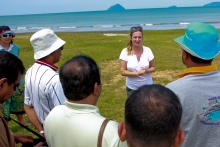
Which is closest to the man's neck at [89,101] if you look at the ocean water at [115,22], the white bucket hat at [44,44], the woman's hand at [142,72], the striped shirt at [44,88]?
the striped shirt at [44,88]

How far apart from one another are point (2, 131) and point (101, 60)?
11.4 m

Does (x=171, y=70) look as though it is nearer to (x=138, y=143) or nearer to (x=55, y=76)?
(x=55, y=76)

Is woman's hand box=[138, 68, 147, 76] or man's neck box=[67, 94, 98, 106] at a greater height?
man's neck box=[67, 94, 98, 106]

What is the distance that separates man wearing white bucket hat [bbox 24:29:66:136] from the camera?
2916 mm

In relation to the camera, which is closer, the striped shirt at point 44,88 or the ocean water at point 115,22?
the striped shirt at point 44,88

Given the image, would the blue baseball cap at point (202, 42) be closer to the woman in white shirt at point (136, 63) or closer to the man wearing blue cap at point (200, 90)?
the man wearing blue cap at point (200, 90)

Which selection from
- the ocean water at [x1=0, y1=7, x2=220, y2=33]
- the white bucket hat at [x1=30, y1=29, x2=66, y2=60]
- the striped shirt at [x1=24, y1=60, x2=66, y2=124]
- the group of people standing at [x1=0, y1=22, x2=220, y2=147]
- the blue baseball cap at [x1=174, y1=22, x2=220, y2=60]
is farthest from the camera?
the ocean water at [x1=0, y1=7, x2=220, y2=33]

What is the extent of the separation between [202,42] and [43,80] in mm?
1600

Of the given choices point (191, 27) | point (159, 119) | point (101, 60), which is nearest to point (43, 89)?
point (191, 27)

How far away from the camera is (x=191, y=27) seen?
2281 mm

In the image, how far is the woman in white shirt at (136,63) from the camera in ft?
15.4

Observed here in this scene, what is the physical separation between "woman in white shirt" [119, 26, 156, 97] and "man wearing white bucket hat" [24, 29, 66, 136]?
1775 millimetres

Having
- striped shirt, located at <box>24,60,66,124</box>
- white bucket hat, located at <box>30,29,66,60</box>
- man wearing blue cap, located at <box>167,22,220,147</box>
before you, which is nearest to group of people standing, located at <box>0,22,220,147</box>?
man wearing blue cap, located at <box>167,22,220,147</box>

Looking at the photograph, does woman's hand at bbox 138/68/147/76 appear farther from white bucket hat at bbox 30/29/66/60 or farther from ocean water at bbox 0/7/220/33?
ocean water at bbox 0/7/220/33
